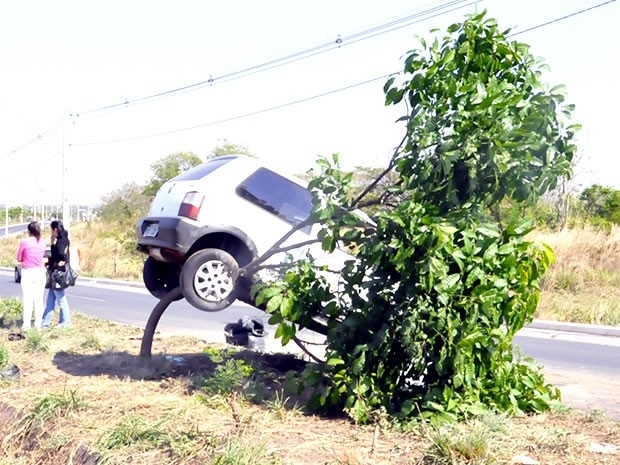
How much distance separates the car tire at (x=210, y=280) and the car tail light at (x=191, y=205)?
47 cm

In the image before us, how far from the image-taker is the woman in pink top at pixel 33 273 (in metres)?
11.8

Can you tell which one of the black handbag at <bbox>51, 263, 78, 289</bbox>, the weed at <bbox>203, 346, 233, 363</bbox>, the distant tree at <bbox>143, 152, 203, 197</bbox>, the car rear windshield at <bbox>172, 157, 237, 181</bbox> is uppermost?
the distant tree at <bbox>143, 152, 203, 197</bbox>

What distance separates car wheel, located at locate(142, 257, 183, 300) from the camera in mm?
9297

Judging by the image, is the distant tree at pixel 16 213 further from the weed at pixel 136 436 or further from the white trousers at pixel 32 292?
the weed at pixel 136 436

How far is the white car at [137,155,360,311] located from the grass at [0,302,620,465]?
0.84 meters

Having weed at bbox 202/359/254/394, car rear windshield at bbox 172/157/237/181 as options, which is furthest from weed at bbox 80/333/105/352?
weed at bbox 202/359/254/394

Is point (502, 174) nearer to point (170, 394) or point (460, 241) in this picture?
point (460, 241)

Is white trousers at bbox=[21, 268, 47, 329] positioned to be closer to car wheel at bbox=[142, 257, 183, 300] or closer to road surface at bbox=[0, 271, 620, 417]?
road surface at bbox=[0, 271, 620, 417]

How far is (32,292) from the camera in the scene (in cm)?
1174

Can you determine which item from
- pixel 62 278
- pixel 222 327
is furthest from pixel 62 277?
pixel 222 327

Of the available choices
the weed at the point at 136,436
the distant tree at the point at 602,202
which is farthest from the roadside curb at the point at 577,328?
the distant tree at the point at 602,202

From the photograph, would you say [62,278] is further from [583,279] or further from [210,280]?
[583,279]

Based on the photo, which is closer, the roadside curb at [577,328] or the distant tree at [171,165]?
the roadside curb at [577,328]

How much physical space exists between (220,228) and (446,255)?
3.17 m
